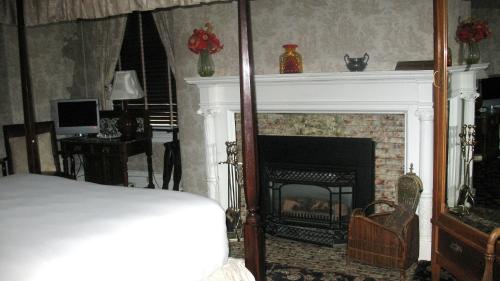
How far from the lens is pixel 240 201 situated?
4.11m

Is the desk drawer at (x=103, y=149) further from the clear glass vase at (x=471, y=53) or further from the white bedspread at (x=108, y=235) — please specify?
the clear glass vase at (x=471, y=53)

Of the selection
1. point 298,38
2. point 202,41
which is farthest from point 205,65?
point 298,38

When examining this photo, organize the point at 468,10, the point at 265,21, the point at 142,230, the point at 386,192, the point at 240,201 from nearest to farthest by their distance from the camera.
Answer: the point at 142,230
the point at 468,10
the point at 386,192
the point at 265,21
the point at 240,201

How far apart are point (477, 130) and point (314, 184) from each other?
1.63 meters

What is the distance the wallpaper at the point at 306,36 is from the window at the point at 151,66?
1048 millimetres

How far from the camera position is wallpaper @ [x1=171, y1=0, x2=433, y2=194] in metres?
3.33

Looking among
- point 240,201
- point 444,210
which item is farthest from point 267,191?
point 444,210

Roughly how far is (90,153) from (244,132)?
139 inches

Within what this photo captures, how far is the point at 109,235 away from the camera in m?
1.76

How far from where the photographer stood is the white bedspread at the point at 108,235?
157cm

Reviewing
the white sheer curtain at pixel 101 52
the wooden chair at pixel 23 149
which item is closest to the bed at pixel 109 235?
the wooden chair at pixel 23 149

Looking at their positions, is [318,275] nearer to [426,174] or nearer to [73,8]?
[426,174]

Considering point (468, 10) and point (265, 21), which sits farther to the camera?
point (265, 21)

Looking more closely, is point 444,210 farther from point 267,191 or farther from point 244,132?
point 267,191
